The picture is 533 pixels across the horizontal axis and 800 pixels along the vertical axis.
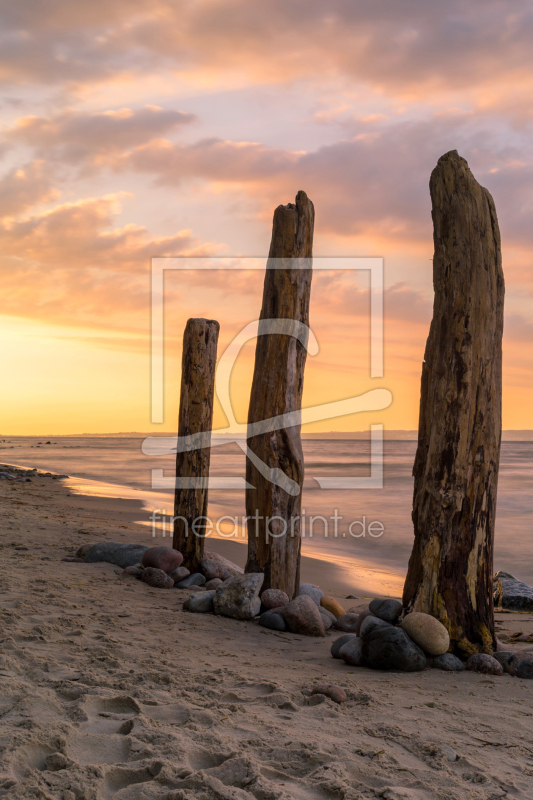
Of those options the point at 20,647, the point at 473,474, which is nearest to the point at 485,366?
the point at 473,474

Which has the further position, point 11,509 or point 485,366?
point 11,509

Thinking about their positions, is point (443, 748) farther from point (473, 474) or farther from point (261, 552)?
point (261, 552)

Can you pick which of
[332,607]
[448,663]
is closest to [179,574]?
[332,607]

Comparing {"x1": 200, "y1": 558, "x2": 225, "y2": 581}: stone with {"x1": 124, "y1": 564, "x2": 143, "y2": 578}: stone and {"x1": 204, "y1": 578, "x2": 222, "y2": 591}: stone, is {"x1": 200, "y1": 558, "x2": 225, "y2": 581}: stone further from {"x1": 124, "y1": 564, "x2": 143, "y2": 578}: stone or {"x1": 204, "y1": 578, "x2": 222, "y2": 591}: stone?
{"x1": 124, "y1": 564, "x2": 143, "y2": 578}: stone

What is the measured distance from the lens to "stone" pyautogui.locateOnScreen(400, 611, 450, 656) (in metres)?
4.21

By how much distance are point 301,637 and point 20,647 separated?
101 inches

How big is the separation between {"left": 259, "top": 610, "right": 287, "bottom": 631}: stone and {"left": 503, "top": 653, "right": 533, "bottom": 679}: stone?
1.94 meters

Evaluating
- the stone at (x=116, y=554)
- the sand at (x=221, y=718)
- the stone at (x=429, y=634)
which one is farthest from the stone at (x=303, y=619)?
the stone at (x=116, y=554)

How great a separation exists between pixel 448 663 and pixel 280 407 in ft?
8.89

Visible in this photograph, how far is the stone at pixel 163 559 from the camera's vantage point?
6.82 metres

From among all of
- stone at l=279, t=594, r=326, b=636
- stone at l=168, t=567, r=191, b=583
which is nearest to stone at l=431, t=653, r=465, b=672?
stone at l=279, t=594, r=326, b=636

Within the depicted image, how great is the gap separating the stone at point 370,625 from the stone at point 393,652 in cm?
6

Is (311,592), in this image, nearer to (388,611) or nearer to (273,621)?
(273,621)

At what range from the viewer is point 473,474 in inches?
175
